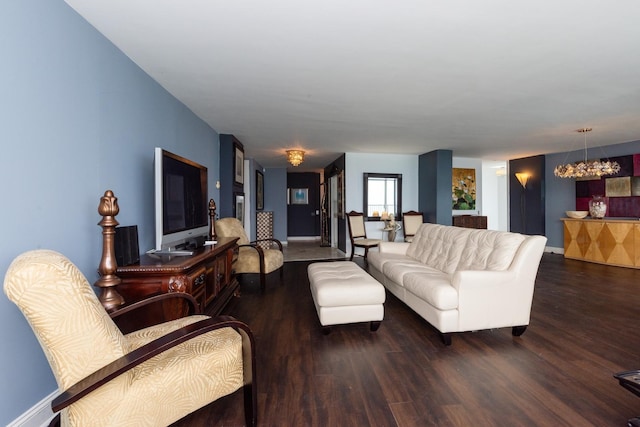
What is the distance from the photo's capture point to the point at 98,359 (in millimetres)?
1107

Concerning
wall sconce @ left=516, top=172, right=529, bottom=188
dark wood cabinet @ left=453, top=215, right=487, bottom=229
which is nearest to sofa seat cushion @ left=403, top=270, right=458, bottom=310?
dark wood cabinet @ left=453, top=215, right=487, bottom=229

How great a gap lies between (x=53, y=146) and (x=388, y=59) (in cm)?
250

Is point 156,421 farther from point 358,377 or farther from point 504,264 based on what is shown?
point 504,264

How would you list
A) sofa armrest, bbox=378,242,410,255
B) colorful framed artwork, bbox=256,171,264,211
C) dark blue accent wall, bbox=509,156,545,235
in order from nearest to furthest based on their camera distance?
sofa armrest, bbox=378,242,410,255 < dark blue accent wall, bbox=509,156,545,235 < colorful framed artwork, bbox=256,171,264,211

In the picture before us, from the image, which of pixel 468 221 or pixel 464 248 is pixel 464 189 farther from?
pixel 464 248

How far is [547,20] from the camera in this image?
1989 millimetres

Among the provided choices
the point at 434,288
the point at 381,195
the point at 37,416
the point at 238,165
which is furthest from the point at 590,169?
the point at 37,416

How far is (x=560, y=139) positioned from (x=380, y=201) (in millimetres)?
3696

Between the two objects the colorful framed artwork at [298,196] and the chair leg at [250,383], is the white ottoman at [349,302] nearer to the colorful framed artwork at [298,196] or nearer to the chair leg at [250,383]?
the chair leg at [250,383]

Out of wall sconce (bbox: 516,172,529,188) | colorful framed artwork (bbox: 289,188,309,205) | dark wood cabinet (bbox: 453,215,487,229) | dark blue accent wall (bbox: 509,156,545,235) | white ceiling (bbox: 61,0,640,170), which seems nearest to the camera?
white ceiling (bbox: 61,0,640,170)

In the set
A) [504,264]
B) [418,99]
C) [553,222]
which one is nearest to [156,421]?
[504,264]

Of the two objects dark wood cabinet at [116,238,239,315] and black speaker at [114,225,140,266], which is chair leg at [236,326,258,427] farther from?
black speaker at [114,225,140,266]

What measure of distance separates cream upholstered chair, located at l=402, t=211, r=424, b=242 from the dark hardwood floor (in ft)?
11.2

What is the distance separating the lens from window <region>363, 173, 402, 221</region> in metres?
7.02
